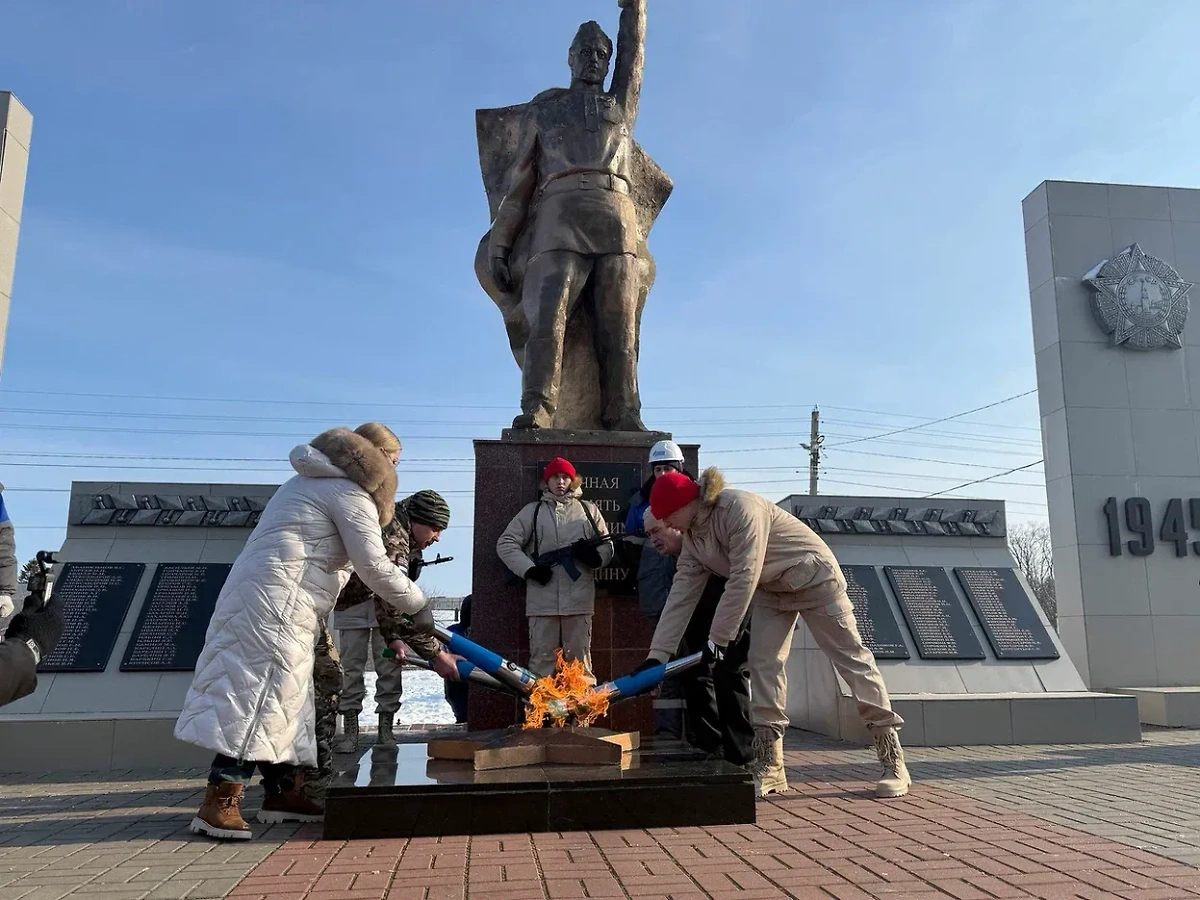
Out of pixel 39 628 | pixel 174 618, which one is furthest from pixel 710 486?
pixel 174 618

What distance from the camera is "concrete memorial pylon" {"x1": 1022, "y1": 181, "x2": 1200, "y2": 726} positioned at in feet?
32.9

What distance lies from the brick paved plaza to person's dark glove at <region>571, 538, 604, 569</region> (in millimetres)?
1942

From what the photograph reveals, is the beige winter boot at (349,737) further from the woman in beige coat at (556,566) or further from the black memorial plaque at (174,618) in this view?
the woman in beige coat at (556,566)

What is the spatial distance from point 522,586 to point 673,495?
2.20 metres

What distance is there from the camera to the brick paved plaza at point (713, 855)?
9.09 ft

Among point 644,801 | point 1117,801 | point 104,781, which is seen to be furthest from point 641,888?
point 104,781

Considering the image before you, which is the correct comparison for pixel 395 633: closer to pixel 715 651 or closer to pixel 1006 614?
pixel 715 651

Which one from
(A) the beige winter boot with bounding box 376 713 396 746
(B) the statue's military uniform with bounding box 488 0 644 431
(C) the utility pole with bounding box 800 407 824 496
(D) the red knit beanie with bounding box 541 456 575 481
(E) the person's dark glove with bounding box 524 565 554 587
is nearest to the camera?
(E) the person's dark glove with bounding box 524 565 554 587

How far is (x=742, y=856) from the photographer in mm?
3139

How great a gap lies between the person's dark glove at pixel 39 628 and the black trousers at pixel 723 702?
2956 mm

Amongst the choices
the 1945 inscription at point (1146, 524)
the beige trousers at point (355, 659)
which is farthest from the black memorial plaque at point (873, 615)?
the 1945 inscription at point (1146, 524)

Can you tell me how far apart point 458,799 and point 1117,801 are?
3146 mm

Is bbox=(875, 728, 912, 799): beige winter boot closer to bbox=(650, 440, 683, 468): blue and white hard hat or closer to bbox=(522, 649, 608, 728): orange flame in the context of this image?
bbox=(522, 649, 608, 728): orange flame

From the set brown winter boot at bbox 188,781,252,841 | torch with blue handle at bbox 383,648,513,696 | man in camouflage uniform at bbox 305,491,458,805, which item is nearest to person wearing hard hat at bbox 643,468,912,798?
torch with blue handle at bbox 383,648,513,696
